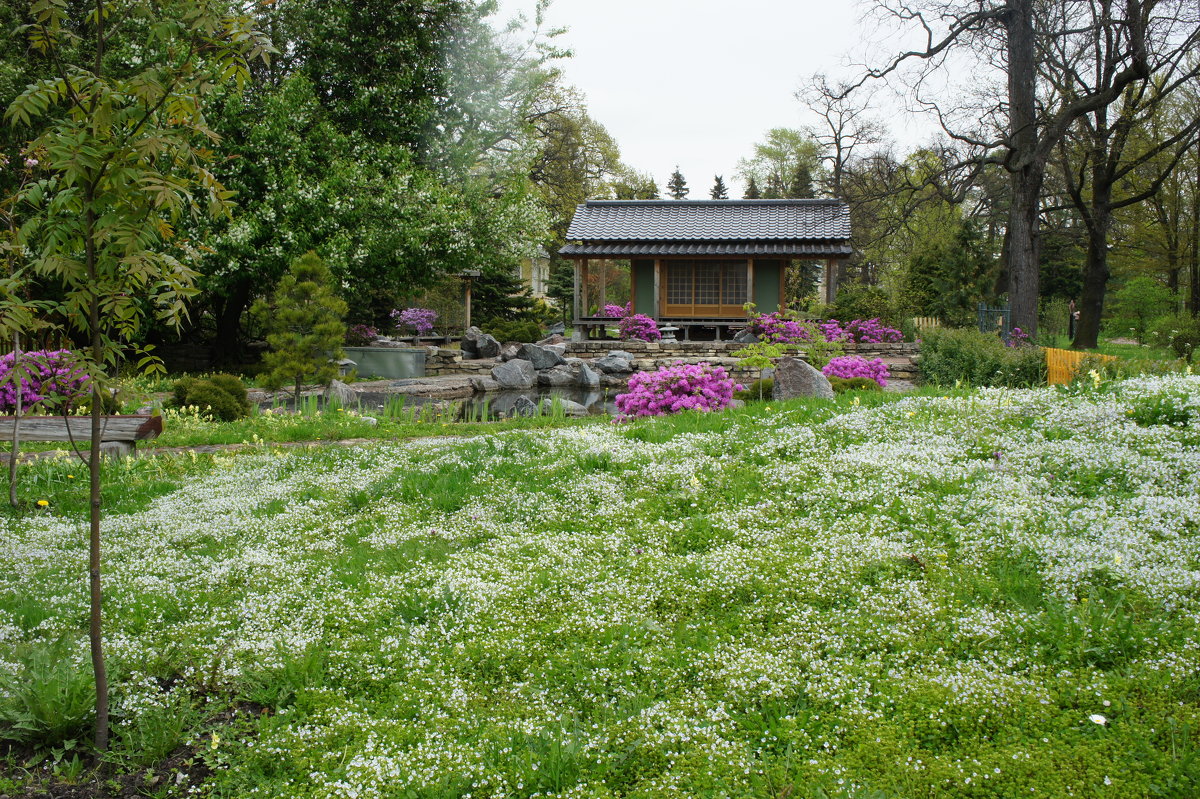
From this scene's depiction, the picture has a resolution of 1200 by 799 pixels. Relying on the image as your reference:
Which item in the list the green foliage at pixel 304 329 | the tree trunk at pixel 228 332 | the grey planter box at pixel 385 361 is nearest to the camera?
the green foliage at pixel 304 329

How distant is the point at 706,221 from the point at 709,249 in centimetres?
272

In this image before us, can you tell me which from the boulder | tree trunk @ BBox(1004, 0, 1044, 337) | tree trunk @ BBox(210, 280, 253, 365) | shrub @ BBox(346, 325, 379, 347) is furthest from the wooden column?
tree trunk @ BBox(210, 280, 253, 365)

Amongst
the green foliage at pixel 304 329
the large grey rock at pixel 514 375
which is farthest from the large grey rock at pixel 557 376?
the green foliage at pixel 304 329

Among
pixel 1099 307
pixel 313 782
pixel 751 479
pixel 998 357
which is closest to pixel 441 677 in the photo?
pixel 313 782

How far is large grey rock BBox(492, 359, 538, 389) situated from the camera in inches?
875

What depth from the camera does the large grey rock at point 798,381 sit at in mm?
11711

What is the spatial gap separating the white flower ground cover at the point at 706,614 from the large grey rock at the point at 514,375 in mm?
15050

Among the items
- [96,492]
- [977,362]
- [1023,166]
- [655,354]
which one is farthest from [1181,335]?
[96,492]

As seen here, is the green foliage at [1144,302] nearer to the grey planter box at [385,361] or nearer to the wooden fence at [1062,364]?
the wooden fence at [1062,364]

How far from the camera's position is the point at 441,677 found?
3.90 meters

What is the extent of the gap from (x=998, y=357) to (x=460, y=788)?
12487mm

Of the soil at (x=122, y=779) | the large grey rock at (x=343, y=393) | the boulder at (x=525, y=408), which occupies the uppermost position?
the large grey rock at (x=343, y=393)

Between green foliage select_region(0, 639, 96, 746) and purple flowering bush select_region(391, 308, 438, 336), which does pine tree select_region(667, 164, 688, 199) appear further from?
green foliage select_region(0, 639, 96, 746)

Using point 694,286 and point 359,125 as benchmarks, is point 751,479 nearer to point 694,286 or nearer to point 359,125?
point 359,125
